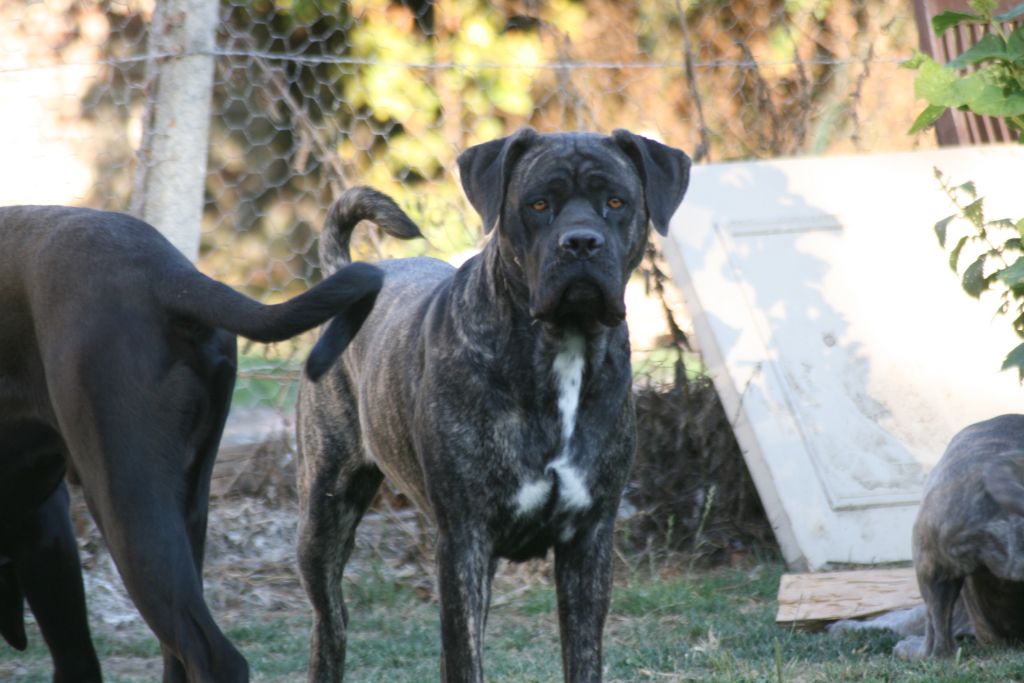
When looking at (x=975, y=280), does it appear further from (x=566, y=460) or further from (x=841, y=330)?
(x=841, y=330)

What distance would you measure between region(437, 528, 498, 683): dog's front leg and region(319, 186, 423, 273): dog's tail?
1.30 metres

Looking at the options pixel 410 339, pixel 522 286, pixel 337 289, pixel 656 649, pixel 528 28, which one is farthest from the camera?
pixel 528 28

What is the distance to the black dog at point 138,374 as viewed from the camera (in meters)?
2.83

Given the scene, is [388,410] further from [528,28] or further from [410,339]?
[528,28]

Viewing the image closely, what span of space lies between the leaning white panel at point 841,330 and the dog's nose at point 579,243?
8.09ft

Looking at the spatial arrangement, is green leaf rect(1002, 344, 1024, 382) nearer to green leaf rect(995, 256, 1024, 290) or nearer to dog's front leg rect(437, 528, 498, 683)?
green leaf rect(995, 256, 1024, 290)

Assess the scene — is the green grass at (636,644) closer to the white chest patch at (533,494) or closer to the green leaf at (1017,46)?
the white chest patch at (533,494)

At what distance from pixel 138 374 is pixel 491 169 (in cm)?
127

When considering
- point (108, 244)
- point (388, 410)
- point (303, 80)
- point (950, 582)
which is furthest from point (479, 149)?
point (303, 80)

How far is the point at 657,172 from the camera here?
12.3 feet

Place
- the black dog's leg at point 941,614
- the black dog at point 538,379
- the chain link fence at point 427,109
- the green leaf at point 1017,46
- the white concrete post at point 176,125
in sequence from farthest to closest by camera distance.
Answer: the chain link fence at point 427,109, the white concrete post at point 176,125, the black dog's leg at point 941,614, the green leaf at point 1017,46, the black dog at point 538,379

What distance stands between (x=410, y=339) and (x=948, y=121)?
3.87 metres

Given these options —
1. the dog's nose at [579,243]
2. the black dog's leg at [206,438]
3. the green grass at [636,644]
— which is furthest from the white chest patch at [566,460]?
the black dog's leg at [206,438]

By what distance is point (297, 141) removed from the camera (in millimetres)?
6453
